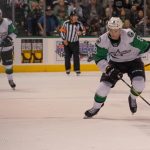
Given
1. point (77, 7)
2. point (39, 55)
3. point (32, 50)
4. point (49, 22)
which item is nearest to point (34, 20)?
point (49, 22)

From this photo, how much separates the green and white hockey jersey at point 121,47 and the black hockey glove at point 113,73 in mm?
55

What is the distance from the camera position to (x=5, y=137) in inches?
225

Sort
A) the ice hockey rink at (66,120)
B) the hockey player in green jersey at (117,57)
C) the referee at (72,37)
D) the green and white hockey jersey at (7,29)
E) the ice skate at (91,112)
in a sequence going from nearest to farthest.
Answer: the ice hockey rink at (66,120), the hockey player in green jersey at (117,57), the ice skate at (91,112), the green and white hockey jersey at (7,29), the referee at (72,37)

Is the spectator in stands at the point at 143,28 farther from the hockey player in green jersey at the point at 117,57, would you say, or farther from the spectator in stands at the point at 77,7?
the hockey player in green jersey at the point at 117,57

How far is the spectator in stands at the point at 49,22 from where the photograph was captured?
47.3 feet

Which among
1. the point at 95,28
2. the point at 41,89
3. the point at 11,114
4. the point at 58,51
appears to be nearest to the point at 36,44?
the point at 58,51

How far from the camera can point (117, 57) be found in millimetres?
6961

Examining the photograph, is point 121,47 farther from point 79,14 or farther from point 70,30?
point 79,14

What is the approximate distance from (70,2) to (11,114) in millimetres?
7578

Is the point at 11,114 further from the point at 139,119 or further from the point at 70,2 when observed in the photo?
the point at 70,2

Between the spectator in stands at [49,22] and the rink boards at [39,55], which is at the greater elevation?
the spectator in stands at [49,22]

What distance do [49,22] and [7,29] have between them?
14.2 ft

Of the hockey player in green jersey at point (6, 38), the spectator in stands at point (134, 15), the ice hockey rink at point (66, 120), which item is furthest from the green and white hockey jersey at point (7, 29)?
the spectator in stands at point (134, 15)

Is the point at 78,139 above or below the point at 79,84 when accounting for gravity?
above
